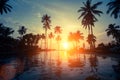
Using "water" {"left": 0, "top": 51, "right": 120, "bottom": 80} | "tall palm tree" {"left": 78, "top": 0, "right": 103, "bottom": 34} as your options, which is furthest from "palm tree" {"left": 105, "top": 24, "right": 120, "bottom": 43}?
"water" {"left": 0, "top": 51, "right": 120, "bottom": 80}

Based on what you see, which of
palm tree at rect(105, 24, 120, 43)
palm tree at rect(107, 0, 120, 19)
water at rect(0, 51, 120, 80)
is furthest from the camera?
palm tree at rect(105, 24, 120, 43)

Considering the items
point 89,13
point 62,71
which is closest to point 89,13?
point 89,13

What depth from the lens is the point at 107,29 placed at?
→ 7575cm

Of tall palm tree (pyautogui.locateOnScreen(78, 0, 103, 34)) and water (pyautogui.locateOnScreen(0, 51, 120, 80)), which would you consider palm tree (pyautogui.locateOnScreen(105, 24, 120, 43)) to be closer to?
tall palm tree (pyautogui.locateOnScreen(78, 0, 103, 34))

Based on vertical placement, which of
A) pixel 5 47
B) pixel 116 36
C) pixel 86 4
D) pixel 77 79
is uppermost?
pixel 86 4

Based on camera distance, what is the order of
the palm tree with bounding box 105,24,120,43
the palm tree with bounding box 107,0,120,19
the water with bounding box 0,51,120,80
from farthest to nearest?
the palm tree with bounding box 105,24,120,43
the palm tree with bounding box 107,0,120,19
the water with bounding box 0,51,120,80

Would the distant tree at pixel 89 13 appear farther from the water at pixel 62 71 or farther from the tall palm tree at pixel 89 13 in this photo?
the water at pixel 62 71

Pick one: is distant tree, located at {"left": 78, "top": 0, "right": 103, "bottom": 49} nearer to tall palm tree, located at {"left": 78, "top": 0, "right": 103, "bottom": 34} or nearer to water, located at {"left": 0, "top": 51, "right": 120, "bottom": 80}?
tall palm tree, located at {"left": 78, "top": 0, "right": 103, "bottom": 34}

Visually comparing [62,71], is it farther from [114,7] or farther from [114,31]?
[114,31]

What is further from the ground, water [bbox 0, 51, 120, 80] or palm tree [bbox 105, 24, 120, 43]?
palm tree [bbox 105, 24, 120, 43]

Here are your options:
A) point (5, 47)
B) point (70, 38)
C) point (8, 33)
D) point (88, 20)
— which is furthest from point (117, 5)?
point (70, 38)

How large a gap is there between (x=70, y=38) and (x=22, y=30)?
34.1 metres

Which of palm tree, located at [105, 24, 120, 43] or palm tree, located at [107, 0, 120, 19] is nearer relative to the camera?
palm tree, located at [107, 0, 120, 19]

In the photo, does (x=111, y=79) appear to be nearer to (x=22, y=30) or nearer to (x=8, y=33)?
(x=8, y=33)
